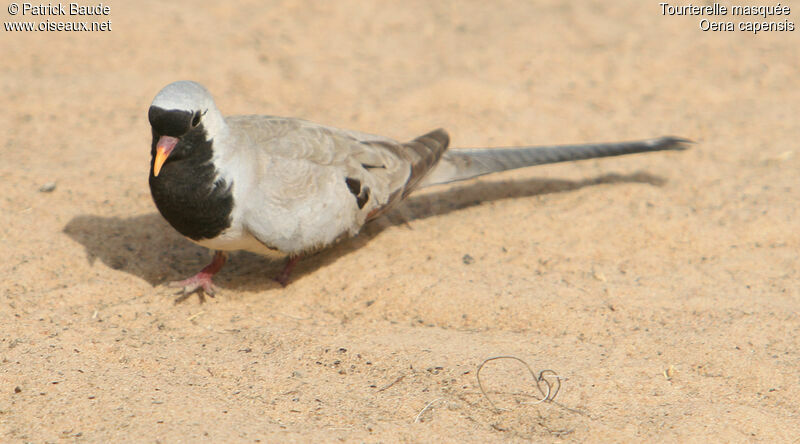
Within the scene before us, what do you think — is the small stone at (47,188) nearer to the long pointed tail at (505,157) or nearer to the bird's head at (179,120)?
the bird's head at (179,120)

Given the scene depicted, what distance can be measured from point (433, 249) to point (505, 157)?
89 cm

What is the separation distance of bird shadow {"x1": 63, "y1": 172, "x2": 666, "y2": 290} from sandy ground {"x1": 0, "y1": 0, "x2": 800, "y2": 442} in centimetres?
2

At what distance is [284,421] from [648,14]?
19.9ft

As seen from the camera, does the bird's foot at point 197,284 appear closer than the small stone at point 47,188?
Yes

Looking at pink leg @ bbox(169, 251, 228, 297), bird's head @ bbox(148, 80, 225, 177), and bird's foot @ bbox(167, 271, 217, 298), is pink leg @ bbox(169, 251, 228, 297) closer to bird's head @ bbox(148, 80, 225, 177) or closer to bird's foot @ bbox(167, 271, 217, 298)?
bird's foot @ bbox(167, 271, 217, 298)

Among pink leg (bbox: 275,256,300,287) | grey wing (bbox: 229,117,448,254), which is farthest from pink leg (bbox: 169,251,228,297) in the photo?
grey wing (bbox: 229,117,448,254)

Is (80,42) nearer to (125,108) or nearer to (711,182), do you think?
(125,108)

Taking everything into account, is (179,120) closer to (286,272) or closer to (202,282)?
(202,282)

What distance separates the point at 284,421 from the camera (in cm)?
304

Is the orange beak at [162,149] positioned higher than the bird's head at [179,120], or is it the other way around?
the bird's head at [179,120]

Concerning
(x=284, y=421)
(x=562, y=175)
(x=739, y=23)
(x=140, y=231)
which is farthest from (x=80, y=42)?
(x=739, y=23)

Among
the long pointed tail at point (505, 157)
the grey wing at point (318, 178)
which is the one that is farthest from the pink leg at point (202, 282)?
the long pointed tail at point (505, 157)

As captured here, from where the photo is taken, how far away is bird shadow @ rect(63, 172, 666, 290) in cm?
445

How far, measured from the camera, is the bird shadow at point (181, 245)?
14.6 ft
